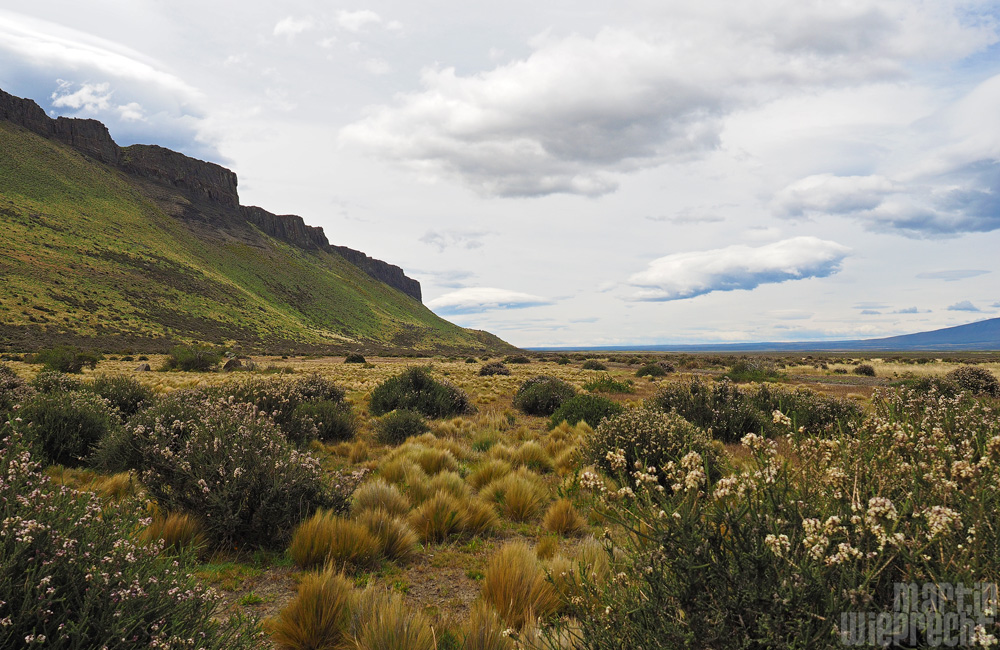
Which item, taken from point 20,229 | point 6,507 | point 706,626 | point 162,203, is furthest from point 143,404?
point 162,203

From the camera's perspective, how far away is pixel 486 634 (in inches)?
132

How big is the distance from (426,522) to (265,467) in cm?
215

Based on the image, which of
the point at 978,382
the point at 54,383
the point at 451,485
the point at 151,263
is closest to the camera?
the point at 451,485

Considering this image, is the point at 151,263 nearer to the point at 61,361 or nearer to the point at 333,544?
the point at 61,361

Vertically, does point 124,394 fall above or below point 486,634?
above

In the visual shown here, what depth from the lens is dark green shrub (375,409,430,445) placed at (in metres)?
11.4

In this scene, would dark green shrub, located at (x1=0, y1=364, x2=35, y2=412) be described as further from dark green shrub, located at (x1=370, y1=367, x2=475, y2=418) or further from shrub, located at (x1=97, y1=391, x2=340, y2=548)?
dark green shrub, located at (x1=370, y1=367, x2=475, y2=418)

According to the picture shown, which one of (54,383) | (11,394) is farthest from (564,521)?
(54,383)

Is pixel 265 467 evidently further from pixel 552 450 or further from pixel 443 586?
pixel 552 450

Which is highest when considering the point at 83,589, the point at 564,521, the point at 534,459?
the point at 83,589

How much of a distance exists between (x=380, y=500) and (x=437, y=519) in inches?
37.3

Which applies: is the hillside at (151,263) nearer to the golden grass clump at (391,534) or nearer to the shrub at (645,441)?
the golden grass clump at (391,534)

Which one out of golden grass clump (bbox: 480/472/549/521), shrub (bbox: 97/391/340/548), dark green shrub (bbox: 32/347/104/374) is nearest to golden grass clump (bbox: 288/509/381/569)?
shrub (bbox: 97/391/340/548)

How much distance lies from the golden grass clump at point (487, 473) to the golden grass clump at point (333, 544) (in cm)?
Result: 293
